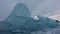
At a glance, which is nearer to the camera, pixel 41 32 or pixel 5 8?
pixel 41 32

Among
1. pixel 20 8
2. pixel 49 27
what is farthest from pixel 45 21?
pixel 20 8

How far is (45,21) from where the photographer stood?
66 centimetres

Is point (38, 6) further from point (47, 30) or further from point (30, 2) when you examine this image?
point (47, 30)

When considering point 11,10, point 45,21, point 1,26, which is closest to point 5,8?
point 11,10

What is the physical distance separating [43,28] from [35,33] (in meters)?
0.05

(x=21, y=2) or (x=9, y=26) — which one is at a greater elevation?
(x=21, y=2)

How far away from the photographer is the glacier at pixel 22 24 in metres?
0.63

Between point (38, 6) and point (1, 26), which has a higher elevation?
point (38, 6)

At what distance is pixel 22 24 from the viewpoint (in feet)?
2.07

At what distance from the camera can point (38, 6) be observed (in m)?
0.80

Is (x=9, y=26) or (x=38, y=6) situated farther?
(x=38, y=6)

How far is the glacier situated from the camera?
0.63 m

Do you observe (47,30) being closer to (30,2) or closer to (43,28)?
(43,28)

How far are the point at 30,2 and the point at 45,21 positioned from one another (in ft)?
0.60
